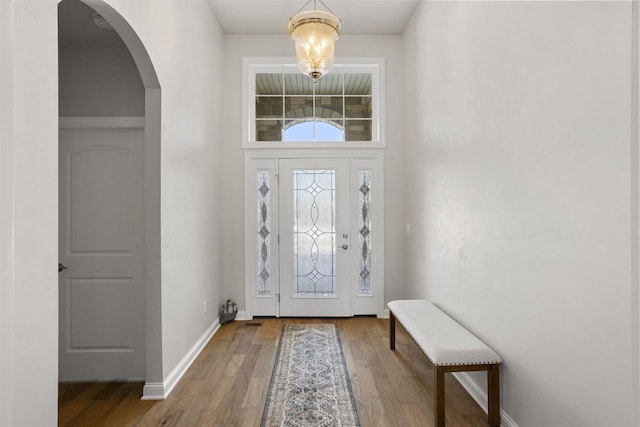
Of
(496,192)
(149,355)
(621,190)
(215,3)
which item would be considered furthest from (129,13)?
(621,190)

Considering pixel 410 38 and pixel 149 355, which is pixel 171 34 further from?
pixel 410 38

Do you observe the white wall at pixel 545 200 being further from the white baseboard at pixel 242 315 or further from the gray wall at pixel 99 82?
the gray wall at pixel 99 82

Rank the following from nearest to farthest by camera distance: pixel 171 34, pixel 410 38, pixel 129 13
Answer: pixel 129 13, pixel 171 34, pixel 410 38

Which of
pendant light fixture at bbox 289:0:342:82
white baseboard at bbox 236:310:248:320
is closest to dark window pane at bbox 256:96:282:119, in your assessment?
pendant light fixture at bbox 289:0:342:82

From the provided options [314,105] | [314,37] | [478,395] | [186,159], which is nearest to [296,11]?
[314,105]

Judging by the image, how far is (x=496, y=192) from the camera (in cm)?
222

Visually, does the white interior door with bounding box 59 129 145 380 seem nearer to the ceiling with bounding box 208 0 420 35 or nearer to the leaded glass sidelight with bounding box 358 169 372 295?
the ceiling with bounding box 208 0 420 35

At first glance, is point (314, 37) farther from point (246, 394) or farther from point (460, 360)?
point (246, 394)

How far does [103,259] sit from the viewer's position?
287cm

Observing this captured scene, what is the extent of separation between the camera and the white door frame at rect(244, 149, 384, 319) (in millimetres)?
4449

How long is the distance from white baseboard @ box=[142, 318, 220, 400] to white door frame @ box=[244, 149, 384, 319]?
105 cm

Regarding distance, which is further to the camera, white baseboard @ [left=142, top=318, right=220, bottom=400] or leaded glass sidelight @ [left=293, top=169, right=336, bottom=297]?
leaded glass sidelight @ [left=293, top=169, right=336, bottom=297]

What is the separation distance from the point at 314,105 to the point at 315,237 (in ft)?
5.45

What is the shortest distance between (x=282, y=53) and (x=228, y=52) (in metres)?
0.66
